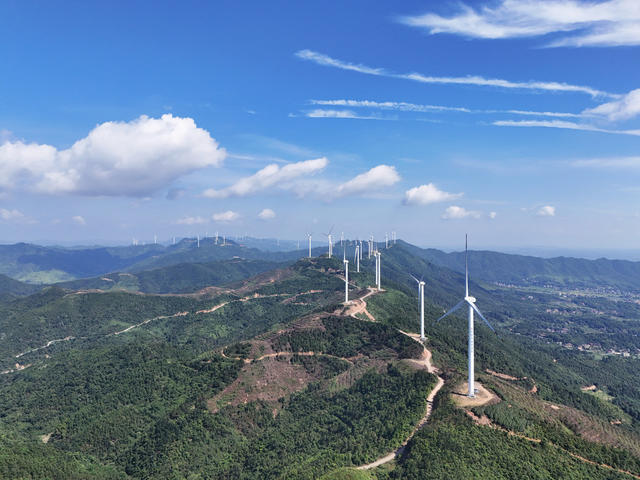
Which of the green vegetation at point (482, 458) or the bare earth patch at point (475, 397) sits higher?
the bare earth patch at point (475, 397)

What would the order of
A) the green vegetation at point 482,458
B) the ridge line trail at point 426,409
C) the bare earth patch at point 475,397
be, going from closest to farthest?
the green vegetation at point 482,458 → the ridge line trail at point 426,409 → the bare earth patch at point 475,397

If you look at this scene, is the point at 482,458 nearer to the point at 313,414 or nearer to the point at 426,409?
the point at 426,409

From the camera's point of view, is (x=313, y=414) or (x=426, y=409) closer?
(x=426, y=409)

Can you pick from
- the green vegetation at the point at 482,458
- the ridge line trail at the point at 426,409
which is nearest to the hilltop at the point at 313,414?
the green vegetation at the point at 482,458

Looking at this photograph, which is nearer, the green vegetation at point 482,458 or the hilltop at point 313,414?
the green vegetation at point 482,458

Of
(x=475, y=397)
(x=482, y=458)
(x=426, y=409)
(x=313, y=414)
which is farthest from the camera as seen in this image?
(x=313, y=414)

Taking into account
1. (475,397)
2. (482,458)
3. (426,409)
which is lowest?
(426,409)

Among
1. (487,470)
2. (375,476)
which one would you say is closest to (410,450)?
(375,476)

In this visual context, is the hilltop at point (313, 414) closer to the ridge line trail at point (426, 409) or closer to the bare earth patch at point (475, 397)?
the ridge line trail at point (426, 409)

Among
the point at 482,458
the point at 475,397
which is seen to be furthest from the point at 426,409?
the point at 482,458

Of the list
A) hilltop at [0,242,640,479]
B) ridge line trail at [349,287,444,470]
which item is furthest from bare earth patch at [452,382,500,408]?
ridge line trail at [349,287,444,470]

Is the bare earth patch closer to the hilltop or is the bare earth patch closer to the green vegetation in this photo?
the hilltop

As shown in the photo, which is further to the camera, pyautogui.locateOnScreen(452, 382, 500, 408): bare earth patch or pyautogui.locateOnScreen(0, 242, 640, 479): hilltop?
pyautogui.locateOnScreen(452, 382, 500, 408): bare earth patch
